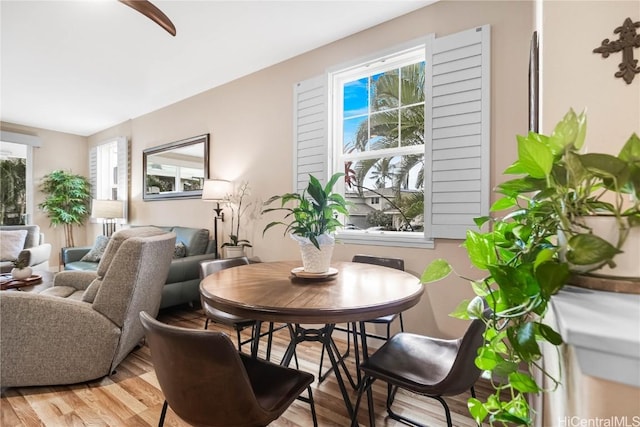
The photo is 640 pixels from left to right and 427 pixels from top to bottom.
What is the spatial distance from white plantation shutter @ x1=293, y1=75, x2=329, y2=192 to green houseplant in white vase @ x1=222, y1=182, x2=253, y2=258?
81cm

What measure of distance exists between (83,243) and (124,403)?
5703 millimetres

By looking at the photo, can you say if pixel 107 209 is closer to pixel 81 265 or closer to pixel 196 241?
pixel 81 265

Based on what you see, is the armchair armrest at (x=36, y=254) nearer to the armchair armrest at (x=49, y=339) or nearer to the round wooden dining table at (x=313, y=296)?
the armchair armrest at (x=49, y=339)

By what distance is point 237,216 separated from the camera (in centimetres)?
371

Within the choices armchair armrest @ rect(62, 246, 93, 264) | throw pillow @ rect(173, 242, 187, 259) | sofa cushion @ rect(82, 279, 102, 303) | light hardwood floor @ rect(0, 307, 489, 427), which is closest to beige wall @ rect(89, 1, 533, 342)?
throw pillow @ rect(173, 242, 187, 259)

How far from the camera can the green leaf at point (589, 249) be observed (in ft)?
1.50

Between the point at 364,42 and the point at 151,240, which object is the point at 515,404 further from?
the point at 364,42

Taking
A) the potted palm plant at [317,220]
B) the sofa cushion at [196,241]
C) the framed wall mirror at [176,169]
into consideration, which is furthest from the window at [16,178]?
the potted palm plant at [317,220]

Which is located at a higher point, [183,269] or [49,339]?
[183,269]

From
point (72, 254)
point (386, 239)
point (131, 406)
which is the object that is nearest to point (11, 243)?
point (72, 254)

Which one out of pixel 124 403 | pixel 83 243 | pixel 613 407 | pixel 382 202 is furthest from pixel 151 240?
pixel 83 243

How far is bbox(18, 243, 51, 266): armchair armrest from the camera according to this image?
387 cm

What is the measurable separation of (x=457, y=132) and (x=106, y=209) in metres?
5.05

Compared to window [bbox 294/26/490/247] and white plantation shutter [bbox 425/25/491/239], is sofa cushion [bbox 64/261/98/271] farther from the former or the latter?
white plantation shutter [bbox 425/25/491/239]
